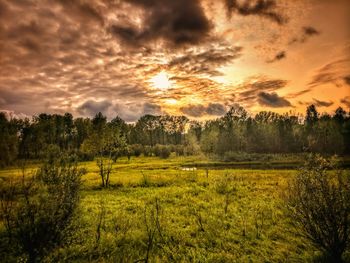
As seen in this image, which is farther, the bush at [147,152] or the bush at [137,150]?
the bush at [147,152]

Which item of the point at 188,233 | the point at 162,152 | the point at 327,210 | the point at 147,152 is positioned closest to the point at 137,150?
the point at 147,152

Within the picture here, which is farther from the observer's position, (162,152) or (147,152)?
(147,152)

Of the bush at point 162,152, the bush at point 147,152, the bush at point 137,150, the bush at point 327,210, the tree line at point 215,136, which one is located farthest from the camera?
the bush at point 147,152

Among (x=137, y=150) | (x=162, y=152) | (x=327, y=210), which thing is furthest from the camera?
(x=162, y=152)

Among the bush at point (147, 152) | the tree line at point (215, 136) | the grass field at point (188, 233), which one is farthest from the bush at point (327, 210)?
the bush at point (147, 152)

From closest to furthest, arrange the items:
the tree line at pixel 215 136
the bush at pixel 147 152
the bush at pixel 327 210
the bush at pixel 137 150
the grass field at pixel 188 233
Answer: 1. the bush at pixel 327 210
2. the grass field at pixel 188 233
3. the tree line at pixel 215 136
4. the bush at pixel 137 150
5. the bush at pixel 147 152

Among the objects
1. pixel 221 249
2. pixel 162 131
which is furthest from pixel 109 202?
pixel 162 131

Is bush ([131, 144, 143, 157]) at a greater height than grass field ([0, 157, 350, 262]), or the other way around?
bush ([131, 144, 143, 157])

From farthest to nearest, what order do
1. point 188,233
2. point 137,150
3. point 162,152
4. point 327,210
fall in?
point 162,152 < point 137,150 < point 188,233 < point 327,210

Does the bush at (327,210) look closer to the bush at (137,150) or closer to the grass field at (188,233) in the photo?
the grass field at (188,233)

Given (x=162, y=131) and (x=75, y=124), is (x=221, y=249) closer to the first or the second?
(x=75, y=124)

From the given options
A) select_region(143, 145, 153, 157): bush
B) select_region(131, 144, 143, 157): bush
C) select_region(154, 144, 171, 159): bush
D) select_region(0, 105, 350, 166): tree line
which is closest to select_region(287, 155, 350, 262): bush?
select_region(0, 105, 350, 166): tree line

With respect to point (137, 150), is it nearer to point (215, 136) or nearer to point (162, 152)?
point (162, 152)

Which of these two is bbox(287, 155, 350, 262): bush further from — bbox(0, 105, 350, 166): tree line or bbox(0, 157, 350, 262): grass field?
bbox(0, 105, 350, 166): tree line
